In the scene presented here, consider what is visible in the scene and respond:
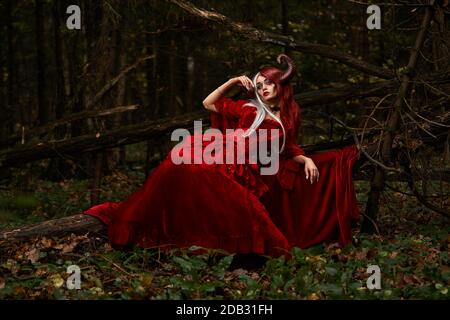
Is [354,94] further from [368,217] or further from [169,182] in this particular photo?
[169,182]

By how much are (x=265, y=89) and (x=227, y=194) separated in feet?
3.70

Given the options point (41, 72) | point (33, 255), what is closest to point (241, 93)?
point (33, 255)

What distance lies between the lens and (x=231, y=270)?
18.5 ft

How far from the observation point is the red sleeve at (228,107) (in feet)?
19.7

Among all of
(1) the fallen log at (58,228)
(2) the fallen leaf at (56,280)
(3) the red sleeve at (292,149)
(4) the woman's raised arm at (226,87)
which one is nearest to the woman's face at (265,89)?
(4) the woman's raised arm at (226,87)

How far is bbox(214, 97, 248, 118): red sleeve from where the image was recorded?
602 centimetres

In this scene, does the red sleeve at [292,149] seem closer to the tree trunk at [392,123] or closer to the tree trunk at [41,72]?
the tree trunk at [392,123]

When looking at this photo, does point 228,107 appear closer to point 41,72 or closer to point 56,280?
point 56,280

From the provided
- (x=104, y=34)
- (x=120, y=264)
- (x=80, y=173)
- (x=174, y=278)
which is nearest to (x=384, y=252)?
(x=174, y=278)

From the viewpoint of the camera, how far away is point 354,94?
7.75 meters

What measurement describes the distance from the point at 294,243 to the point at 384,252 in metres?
0.99

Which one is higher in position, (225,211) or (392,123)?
(392,123)

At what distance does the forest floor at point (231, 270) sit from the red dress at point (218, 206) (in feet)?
0.54

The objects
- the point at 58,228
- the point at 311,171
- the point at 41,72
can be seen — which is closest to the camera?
the point at 311,171
